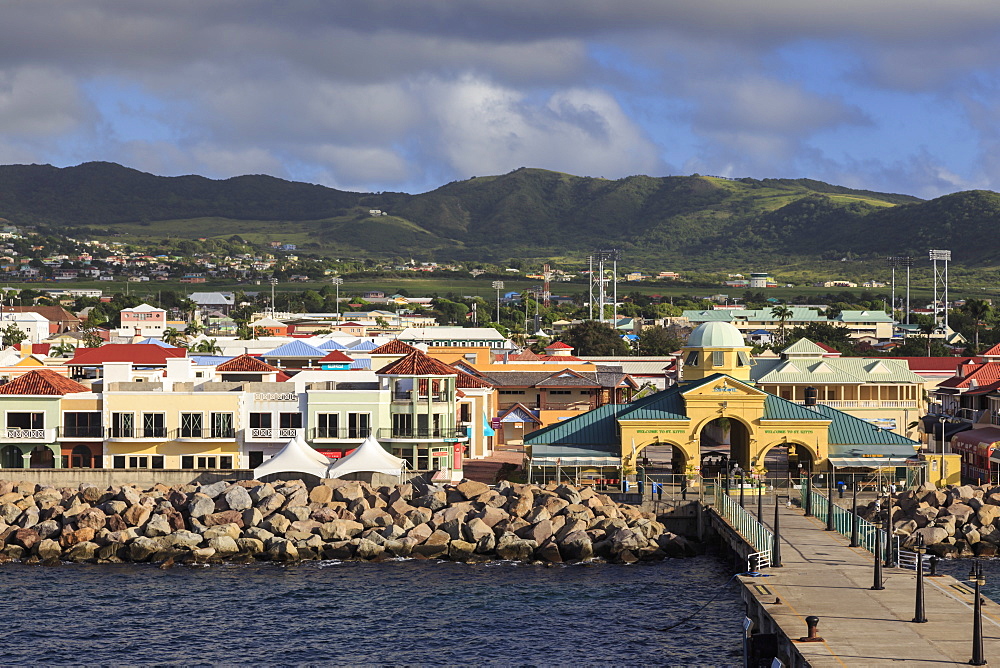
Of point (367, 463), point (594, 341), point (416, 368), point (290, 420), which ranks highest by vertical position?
point (416, 368)

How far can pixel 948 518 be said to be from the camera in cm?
6012

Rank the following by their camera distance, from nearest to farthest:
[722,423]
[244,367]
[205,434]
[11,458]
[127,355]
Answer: [722,423] → [205,434] → [11,458] → [244,367] → [127,355]

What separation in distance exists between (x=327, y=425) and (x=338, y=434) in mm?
727

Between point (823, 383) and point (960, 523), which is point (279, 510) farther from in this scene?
point (823, 383)

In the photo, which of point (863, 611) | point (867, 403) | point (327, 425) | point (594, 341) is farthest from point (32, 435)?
point (594, 341)

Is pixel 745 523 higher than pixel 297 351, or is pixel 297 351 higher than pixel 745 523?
pixel 297 351

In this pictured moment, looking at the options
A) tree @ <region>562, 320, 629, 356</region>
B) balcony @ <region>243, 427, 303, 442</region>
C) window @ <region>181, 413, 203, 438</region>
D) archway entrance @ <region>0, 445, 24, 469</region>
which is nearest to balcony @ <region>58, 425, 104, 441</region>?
archway entrance @ <region>0, 445, 24, 469</region>

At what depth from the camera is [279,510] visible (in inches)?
2419

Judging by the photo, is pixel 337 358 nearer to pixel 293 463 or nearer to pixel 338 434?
pixel 338 434

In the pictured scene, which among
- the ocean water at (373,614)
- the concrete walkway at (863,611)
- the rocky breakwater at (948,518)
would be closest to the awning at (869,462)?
the rocky breakwater at (948,518)

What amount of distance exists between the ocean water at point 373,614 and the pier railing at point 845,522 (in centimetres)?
469

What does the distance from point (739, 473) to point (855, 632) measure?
32234 millimetres

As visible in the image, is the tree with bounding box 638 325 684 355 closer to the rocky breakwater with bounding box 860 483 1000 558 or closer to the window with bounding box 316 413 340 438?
the window with bounding box 316 413 340 438

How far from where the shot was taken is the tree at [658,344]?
591ft
